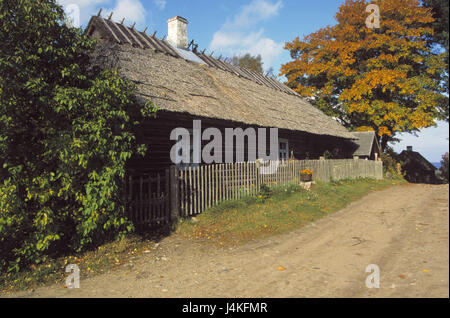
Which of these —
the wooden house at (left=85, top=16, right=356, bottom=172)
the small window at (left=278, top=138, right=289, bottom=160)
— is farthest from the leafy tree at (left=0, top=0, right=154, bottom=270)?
the small window at (left=278, top=138, right=289, bottom=160)

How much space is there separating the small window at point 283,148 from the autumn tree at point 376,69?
27.6ft

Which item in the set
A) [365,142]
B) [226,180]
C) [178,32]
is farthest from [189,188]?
[365,142]

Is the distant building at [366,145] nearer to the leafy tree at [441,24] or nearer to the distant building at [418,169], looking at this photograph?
the distant building at [418,169]

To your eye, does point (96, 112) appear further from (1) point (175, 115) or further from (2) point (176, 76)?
(2) point (176, 76)

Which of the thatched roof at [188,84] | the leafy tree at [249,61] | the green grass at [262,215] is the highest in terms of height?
the leafy tree at [249,61]

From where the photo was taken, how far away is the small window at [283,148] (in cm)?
1426

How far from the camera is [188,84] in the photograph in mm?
10188

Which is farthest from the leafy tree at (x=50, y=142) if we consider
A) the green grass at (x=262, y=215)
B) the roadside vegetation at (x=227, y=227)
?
the green grass at (x=262, y=215)

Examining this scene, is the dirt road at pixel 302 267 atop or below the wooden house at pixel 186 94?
below

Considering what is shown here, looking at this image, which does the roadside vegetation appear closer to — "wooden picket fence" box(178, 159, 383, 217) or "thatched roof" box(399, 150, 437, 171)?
→ "wooden picket fence" box(178, 159, 383, 217)

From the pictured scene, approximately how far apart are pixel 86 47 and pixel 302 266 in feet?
18.5

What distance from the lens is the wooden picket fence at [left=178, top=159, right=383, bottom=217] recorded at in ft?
23.4

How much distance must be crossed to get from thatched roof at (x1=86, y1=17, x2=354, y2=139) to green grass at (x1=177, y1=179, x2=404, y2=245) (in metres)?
2.84

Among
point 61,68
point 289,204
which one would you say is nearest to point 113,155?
point 61,68
